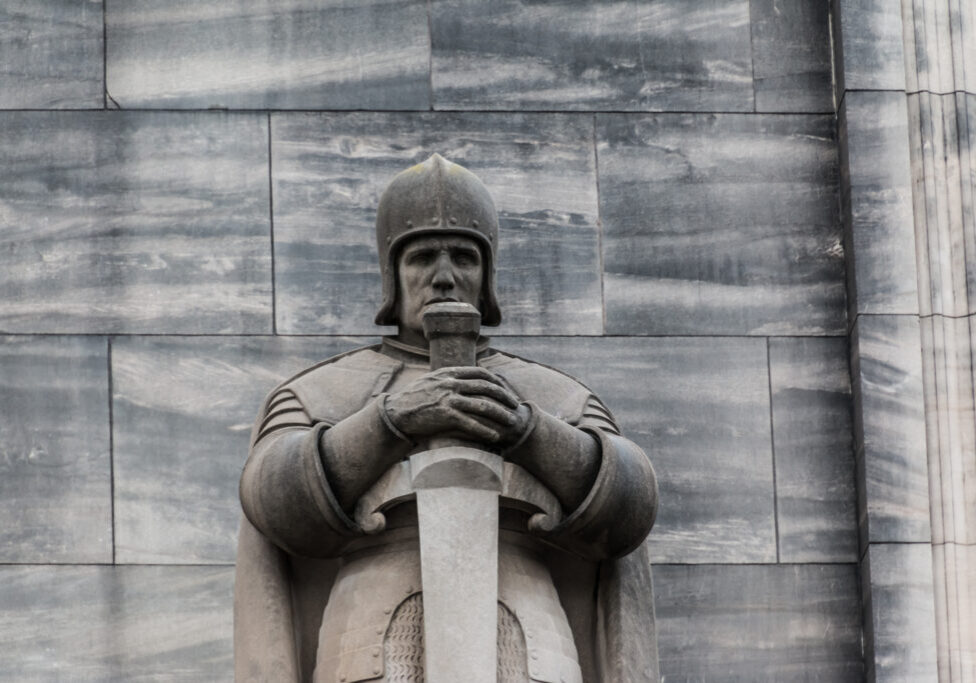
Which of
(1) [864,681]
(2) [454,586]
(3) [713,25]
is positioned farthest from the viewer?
(3) [713,25]

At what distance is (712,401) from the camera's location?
14.2 meters

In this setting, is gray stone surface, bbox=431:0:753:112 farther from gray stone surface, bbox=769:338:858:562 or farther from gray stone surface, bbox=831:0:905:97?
gray stone surface, bbox=769:338:858:562

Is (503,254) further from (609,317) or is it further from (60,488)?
(60,488)

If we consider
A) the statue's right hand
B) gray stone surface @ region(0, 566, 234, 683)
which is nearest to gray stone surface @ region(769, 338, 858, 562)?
gray stone surface @ region(0, 566, 234, 683)

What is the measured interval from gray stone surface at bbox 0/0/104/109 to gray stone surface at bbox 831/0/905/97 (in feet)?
11.3

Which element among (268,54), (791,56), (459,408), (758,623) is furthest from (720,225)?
(459,408)

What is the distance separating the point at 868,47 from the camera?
1462 centimetres

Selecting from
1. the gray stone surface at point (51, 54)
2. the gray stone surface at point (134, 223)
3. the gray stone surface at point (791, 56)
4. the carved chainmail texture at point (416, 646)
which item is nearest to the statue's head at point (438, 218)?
the carved chainmail texture at point (416, 646)

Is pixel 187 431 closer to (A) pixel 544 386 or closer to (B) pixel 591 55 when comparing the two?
(B) pixel 591 55

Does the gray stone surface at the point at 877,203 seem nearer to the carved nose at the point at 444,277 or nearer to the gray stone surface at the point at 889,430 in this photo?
the gray stone surface at the point at 889,430

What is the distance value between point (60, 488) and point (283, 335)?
47.2 inches

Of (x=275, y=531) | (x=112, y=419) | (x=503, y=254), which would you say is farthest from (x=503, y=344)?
(x=275, y=531)

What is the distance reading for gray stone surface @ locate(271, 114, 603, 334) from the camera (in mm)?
14180

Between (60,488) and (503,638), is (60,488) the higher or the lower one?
the higher one
